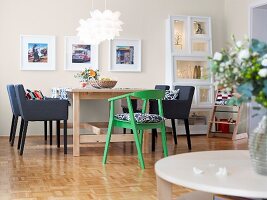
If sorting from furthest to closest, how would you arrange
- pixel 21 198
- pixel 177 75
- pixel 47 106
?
pixel 177 75 < pixel 47 106 < pixel 21 198

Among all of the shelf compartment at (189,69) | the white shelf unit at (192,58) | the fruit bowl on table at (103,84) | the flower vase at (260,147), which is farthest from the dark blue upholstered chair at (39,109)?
the flower vase at (260,147)

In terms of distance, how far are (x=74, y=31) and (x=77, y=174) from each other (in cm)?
365

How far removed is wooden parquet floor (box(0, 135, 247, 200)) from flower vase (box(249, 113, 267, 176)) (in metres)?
1.38

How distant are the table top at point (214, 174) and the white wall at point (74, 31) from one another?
495 cm

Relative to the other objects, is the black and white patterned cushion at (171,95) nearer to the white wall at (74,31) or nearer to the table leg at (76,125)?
the table leg at (76,125)

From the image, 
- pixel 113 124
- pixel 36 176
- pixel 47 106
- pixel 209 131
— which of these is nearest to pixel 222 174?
pixel 36 176

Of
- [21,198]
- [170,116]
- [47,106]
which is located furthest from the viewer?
[170,116]

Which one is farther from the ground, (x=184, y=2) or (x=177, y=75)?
(x=184, y=2)

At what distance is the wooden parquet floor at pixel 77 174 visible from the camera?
3.16 metres

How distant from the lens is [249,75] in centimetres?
164

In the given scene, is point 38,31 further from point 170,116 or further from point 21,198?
point 21,198

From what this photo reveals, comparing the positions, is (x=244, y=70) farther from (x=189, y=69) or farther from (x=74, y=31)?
(x=189, y=69)

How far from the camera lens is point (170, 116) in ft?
18.0

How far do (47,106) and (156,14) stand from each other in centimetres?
326
